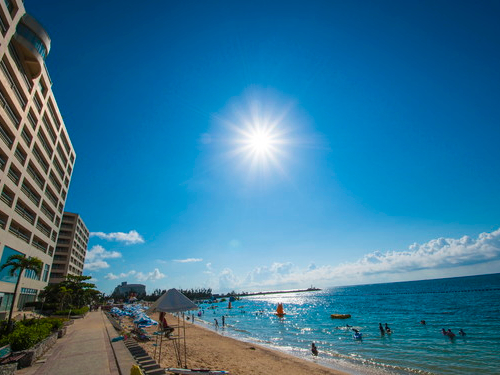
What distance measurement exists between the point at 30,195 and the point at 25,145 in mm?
6732

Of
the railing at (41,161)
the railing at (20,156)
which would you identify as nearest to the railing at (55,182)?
the railing at (41,161)

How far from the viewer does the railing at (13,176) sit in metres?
25.7

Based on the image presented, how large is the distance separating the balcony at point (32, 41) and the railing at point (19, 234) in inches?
657

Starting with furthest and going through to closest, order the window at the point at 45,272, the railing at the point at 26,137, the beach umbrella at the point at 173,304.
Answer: the window at the point at 45,272
the railing at the point at 26,137
the beach umbrella at the point at 173,304

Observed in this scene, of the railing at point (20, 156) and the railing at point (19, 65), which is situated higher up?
the railing at point (19, 65)

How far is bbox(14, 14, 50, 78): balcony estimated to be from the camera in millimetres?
24234

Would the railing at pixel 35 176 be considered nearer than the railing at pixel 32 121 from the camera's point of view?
No

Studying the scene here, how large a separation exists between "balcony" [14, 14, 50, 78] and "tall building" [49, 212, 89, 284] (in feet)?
171

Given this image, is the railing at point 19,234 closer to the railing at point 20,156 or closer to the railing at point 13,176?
the railing at point 13,176

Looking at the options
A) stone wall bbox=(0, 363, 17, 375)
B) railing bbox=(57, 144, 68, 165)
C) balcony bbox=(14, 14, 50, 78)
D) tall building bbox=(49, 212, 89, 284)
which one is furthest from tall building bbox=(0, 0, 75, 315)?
tall building bbox=(49, 212, 89, 284)

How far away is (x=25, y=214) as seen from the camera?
30094mm

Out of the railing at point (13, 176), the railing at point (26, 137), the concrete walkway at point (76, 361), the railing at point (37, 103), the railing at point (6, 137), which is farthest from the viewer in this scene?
the railing at point (37, 103)

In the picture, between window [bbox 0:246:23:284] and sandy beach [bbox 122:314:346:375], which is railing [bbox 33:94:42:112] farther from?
sandy beach [bbox 122:314:346:375]

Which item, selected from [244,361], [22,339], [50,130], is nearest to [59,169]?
[50,130]
